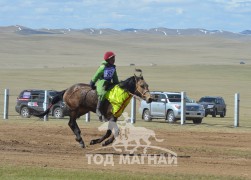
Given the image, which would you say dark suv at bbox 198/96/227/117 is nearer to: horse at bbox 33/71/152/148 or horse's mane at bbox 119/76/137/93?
horse at bbox 33/71/152/148

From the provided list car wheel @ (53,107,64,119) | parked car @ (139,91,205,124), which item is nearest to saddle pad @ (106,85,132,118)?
parked car @ (139,91,205,124)

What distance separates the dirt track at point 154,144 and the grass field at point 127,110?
0.02 meters

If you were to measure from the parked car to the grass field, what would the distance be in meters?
0.50

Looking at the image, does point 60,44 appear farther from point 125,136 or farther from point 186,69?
point 125,136

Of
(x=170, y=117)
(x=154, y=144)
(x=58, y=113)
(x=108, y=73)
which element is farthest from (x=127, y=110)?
(x=108, y=73)

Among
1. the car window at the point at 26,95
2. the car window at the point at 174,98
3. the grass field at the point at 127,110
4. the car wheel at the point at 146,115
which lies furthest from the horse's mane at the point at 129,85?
the car window at the point at 26,95

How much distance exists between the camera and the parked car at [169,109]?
37875mm

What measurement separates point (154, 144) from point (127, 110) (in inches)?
1193

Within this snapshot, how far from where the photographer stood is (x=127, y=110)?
1978 inches

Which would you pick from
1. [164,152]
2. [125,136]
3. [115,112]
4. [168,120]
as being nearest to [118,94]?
[115,112]

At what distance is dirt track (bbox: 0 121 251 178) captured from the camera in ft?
48.5

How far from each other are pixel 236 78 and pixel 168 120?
54044 mm

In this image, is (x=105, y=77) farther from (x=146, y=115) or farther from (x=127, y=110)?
(x=127, y=110)

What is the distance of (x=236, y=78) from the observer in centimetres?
9100
